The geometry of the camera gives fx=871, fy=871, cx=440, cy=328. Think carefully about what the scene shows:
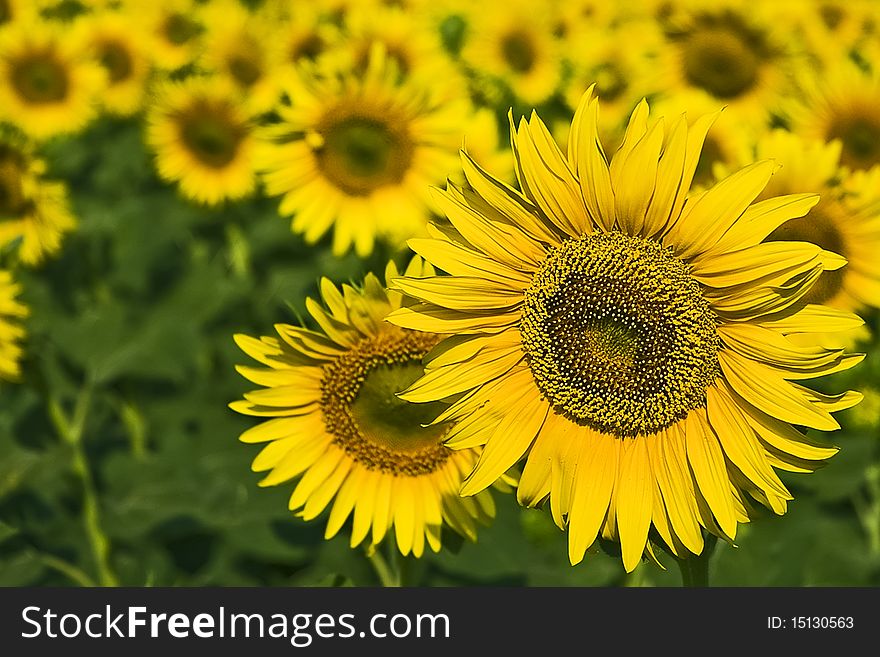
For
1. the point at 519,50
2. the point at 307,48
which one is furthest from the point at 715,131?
the point at 307,48

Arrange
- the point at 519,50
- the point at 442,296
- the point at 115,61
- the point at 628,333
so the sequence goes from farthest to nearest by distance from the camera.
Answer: the point at 115,61, the point at 519,50, the point at 628,333, the point at 442,296

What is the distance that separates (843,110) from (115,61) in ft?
15.6

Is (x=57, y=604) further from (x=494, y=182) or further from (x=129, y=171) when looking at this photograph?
(x=129, y=171)

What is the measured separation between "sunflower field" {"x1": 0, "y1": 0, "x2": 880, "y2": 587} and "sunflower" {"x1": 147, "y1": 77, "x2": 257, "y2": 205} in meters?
0.02

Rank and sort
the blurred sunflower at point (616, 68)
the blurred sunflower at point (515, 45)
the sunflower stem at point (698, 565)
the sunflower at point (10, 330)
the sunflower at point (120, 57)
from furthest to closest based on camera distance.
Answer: the sunflower at point (120, 57)
the blurred sunflower at point (515, 45)
the blurred sunflower at point (616, 68)
the sunflower at point (10, 330)
the sunflower stem at point (698, 565)

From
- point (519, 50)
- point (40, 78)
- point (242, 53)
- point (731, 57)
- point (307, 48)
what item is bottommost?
point (731, 57)

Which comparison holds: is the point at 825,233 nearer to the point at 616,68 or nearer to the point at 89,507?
the point at 89,507

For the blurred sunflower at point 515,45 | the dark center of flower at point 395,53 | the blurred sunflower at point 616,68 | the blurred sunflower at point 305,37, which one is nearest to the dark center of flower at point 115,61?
the blurred sunflower at point 305,37

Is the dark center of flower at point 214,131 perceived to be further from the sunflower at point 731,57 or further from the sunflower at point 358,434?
the sunflower at point 358,434

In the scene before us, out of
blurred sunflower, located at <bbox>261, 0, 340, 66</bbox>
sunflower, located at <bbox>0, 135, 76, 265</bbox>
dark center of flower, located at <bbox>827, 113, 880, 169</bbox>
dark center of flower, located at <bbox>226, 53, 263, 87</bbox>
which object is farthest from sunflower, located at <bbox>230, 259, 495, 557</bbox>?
dark center of flower, located at <bbox>226, 53, 263, 87</bbox>

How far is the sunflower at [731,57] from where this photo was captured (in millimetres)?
4758

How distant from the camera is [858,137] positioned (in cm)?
356

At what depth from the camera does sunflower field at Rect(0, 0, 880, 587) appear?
158 centimetres

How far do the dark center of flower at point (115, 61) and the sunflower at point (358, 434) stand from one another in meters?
4.79
